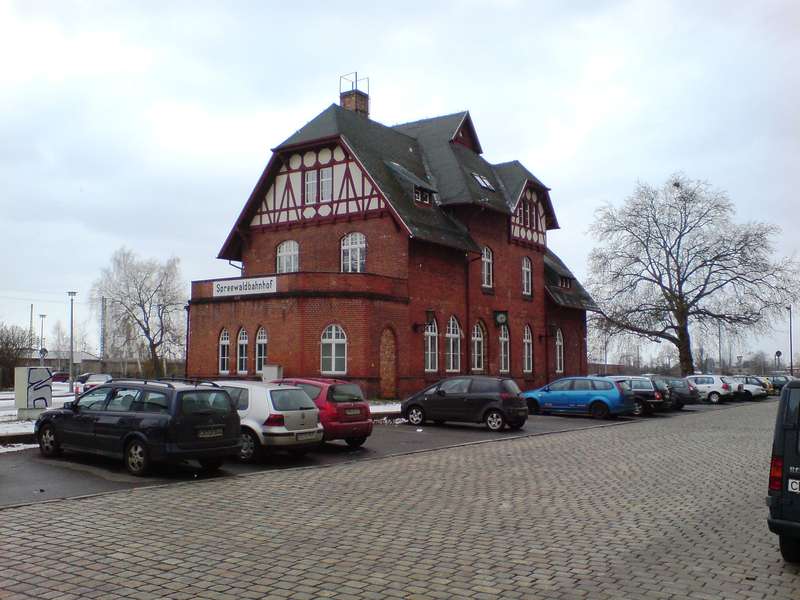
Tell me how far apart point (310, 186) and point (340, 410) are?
21.7 metres

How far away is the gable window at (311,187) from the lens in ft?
118

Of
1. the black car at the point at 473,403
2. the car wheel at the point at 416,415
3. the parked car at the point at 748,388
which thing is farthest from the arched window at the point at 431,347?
the parked car at the point at 748,388

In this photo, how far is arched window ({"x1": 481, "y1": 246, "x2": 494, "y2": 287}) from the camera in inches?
1543

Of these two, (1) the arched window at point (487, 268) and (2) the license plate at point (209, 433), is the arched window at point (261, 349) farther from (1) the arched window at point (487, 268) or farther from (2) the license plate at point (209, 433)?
(2) the license plate at point (209, 433)

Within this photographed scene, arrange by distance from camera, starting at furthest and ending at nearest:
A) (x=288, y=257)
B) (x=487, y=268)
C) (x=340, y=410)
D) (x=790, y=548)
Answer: (x=487, y=268) → (x=288, y=257) → (x=340, y=410) → (x=790, y=548)

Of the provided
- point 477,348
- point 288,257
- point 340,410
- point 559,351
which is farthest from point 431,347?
point 340,410

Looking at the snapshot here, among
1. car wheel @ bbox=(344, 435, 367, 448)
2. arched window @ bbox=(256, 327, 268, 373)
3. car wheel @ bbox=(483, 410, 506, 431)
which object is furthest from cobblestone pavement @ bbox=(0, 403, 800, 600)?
arched window @ bbox=(256, 327, 268, 373)

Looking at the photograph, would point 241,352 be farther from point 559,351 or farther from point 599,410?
point 559,351

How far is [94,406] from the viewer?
13.0m

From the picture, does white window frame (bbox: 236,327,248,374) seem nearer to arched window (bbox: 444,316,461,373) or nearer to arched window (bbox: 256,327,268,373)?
arched window (bbox: 256,327,268,373)

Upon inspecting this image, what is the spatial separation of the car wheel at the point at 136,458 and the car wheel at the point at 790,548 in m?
8.68

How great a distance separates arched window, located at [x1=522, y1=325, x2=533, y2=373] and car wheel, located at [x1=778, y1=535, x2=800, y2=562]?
35642mm

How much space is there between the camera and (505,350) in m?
41.0

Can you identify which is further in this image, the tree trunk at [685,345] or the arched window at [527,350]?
the tree trunk at [685,345]
